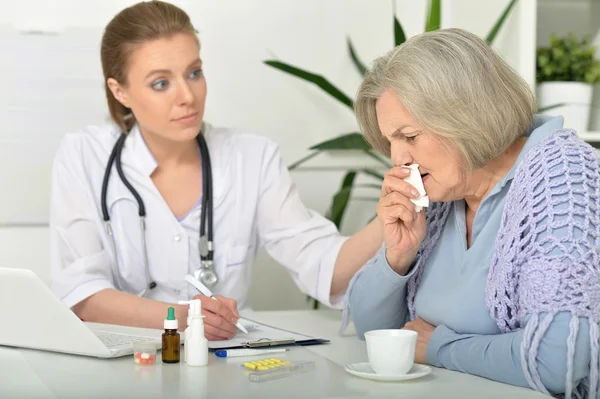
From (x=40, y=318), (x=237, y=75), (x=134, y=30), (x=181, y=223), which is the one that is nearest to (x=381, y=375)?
(x=40, y=318)

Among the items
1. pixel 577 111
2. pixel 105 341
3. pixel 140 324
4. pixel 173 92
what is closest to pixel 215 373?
pixel 105 341

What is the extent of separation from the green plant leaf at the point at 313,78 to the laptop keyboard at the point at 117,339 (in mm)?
1255

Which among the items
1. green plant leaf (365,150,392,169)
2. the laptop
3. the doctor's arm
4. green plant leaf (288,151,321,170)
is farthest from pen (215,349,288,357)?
green plant leaf (365,150,392,169)

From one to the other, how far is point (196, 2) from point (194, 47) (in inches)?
29.2

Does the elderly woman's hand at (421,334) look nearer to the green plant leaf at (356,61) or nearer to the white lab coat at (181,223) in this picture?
the white lab coat at (181,223)

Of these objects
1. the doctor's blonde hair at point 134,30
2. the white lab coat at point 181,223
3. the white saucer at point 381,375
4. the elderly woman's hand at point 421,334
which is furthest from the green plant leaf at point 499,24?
the white saucer at point 381,375

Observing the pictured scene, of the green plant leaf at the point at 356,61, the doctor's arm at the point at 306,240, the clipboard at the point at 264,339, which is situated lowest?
the clipboard at the point at 264,339

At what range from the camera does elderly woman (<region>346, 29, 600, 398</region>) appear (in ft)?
4.33

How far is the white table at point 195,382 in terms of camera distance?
1.22 m

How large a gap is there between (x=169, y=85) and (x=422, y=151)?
3.05 ft

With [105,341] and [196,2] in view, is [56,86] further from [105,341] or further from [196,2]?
[105,341]

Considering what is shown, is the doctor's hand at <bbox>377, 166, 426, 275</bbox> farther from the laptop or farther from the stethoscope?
the stethoscope

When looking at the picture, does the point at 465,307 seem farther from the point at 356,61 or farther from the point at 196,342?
the point at 356,61

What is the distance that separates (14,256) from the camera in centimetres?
288
